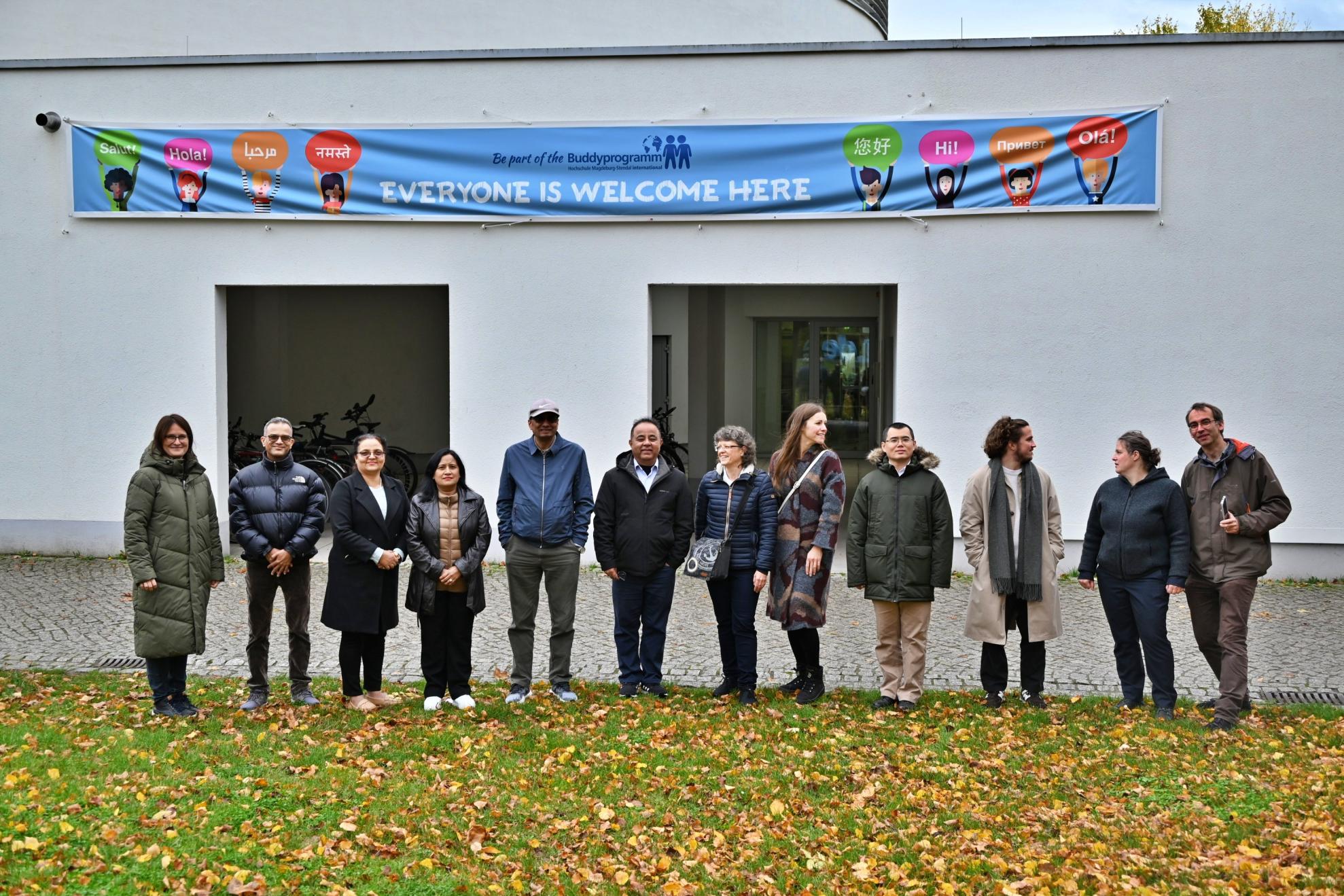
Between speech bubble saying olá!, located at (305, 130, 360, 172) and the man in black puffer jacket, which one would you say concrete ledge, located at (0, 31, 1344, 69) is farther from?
the man in black puffer jacket

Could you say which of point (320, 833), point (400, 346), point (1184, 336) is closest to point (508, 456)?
point (320, 833)

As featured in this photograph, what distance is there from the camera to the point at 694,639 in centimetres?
912

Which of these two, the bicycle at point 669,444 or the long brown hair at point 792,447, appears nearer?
the long brown hair at point 792,447

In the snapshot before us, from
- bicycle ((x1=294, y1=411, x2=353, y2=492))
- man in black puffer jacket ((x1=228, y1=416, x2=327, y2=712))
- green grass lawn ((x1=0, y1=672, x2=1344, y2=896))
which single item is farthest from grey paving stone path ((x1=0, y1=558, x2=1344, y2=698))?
bicycle ((x1=294, y1=411, x2=353, y2=492))

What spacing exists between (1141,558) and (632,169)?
6590 millimetres

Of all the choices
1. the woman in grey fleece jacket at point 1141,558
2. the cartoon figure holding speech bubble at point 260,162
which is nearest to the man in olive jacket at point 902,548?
the woman in grey fleece jacket at point 1141,558

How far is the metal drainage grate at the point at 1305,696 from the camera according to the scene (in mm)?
7309

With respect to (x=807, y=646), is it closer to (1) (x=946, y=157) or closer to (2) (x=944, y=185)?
(2) (x=944, y=185)

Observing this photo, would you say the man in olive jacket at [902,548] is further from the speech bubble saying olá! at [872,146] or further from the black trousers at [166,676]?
the speech bubble saying olá! at [872,146]

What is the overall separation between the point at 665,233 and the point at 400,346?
9988 mm

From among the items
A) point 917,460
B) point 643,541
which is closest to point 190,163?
point 643,541

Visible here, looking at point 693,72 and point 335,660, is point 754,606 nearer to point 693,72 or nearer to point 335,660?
point 335,660

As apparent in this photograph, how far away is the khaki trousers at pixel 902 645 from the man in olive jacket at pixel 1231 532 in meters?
1.52

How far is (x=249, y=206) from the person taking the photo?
474 inches
